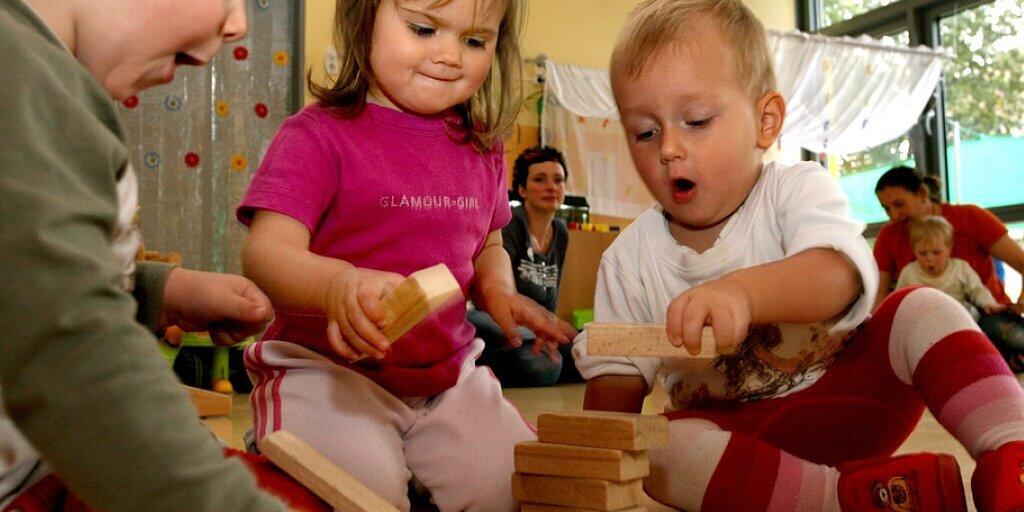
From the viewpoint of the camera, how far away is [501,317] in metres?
1.00

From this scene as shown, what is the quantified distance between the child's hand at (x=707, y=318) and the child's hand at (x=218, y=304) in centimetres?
32

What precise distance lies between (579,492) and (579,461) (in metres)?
0.03

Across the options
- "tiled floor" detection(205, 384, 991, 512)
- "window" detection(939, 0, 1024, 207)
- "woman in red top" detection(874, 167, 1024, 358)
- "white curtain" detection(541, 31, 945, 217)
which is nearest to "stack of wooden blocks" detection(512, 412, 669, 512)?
"tiled floor" detection(205, 384, 991, 512)

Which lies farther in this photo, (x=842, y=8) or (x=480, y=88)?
(x=842, y=8)

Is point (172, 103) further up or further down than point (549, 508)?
further up

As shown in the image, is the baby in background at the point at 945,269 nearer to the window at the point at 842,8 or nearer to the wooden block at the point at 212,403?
the window at the point at 842,8

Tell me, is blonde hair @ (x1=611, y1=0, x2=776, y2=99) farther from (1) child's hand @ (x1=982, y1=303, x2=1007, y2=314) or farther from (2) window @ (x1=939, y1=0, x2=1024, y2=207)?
(2) window @ (x1=939, y1=0, x2=1024, y2=207)

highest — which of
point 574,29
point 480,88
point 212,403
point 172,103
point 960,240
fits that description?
point 574,29

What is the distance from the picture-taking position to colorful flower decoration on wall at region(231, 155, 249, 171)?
11.2 ft

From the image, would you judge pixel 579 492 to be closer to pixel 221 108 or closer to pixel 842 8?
pixel 221 108

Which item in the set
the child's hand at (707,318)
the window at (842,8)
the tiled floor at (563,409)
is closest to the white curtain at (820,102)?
the window at (842,8)

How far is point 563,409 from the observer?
2033mm

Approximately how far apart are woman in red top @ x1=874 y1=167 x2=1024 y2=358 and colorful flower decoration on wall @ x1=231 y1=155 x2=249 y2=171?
229 cm

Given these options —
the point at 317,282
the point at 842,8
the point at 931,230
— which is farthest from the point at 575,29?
the point at 317,282
